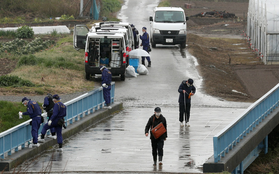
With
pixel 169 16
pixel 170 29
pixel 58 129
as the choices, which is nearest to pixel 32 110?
pixel 58 129

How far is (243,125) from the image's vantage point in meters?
13.3

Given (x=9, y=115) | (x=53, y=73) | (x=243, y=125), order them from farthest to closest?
1. (x=53, y=73)
2. (x=9, y=115)
3. (x=243, y=125)

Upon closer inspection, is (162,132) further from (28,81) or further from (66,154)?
(28,81)

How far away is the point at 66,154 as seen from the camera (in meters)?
12.4

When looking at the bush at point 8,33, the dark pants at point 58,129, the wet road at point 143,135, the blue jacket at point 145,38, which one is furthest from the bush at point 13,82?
the bush at point 8,33

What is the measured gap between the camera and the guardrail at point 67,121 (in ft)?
37.4

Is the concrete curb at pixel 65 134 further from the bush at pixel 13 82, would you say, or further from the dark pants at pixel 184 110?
the bush at pixel 13 82

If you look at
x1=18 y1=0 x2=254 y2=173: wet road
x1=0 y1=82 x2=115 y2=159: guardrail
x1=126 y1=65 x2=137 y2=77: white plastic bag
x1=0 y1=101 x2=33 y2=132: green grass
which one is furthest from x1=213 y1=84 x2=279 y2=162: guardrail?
x1=126 y1=65 x2=137 y2=77: white plastic bag

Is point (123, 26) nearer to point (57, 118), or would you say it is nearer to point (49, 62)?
point (49, 62)

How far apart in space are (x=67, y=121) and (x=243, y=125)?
493cm

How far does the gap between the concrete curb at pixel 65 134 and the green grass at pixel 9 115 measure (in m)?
1.97

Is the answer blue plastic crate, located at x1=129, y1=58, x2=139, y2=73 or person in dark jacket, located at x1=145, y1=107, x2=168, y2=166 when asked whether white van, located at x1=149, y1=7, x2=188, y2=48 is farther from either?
person in dark jacket, located at x1=145, y1=107, x2=168, y2=166

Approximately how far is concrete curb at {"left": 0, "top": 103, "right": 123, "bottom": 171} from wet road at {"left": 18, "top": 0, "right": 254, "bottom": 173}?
207 mm

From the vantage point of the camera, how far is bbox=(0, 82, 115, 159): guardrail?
11.4 metres
